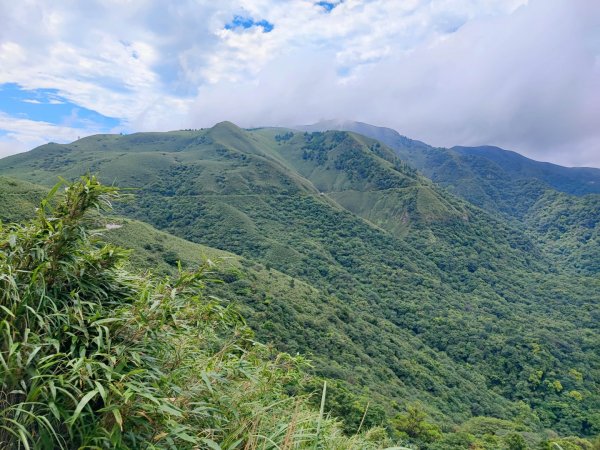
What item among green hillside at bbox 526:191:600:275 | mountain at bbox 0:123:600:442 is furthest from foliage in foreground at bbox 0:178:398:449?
green hillside at bbox 526:191:600:275

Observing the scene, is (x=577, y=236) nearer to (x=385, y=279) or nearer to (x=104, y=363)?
(x=385, y=279)

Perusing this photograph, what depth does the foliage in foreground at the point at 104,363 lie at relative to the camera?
278cm

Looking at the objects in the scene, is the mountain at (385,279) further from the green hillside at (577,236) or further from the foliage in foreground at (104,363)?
the foliage in foreground at (104,363)

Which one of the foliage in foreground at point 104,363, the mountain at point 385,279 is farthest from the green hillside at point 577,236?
the foliage in foreground at point 104,363

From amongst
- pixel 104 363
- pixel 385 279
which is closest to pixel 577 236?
pixel 385 279

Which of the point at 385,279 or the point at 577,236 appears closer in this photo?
the point at 385,279

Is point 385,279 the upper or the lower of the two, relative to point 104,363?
lower

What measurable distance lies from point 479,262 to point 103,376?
12554cm

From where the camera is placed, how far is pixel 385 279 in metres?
94.2

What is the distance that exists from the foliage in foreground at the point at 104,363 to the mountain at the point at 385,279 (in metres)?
33.5

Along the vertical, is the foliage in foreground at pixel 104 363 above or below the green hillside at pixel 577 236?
below

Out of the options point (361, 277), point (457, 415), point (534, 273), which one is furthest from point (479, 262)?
point (457, 415)

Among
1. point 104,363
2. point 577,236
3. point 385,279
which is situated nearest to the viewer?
point 104,363

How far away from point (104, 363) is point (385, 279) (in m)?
94.7
